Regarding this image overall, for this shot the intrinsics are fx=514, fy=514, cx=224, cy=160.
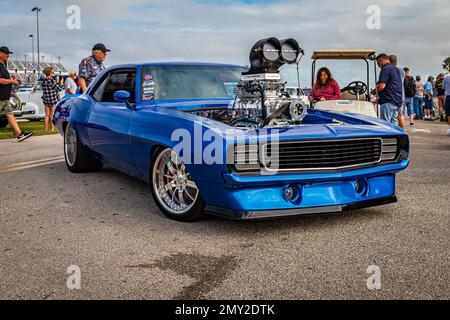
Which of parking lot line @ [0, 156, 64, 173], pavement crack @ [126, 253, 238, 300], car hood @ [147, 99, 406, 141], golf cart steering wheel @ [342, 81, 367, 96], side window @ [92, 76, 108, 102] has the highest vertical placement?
golf cart steering wheel @ [342, 81, 367, 96]

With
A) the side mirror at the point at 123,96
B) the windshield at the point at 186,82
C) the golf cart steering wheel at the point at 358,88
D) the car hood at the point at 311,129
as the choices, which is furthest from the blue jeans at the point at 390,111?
the side mirror at the point at 123,96

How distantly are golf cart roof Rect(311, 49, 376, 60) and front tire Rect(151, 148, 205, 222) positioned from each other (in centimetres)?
540

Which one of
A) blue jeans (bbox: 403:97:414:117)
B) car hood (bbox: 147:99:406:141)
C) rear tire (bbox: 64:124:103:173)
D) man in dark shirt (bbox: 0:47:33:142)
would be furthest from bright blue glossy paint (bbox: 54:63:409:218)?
blue jeans (bbox: 403:97:414:117)

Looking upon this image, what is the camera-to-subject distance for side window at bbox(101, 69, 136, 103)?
5031 millimetres

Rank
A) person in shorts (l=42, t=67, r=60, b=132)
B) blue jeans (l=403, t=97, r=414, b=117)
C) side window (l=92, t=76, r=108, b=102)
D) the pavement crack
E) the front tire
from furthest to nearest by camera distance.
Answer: blue jeans (l=403, t=97, r=414, b=117) < person in shorts (l=42, t=67, r=60, b=132) < side window (l=92, t=76, r=108, b=102) < the front tire < the pavement crack

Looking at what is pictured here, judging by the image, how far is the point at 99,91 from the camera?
225 inches

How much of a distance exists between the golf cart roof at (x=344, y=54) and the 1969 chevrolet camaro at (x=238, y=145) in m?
3.75

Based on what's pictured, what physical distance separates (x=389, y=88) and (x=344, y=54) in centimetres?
100

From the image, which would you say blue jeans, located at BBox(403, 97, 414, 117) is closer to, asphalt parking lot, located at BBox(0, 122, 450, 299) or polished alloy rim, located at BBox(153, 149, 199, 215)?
asphalt parking lot, located at BBox(0, 122, 450, 299)

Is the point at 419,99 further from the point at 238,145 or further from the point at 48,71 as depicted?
the point at 238,145

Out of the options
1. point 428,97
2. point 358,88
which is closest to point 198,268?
point 358,88

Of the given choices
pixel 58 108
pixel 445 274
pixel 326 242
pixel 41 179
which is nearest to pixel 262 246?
pixel 326 242

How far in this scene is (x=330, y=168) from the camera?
3664mm

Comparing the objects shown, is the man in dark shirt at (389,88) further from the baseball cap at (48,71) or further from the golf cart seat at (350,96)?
the baseball cap at (48,71)
